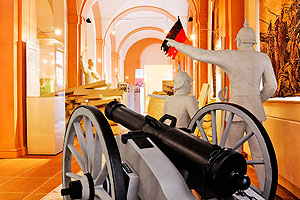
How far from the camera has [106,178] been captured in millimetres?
1827

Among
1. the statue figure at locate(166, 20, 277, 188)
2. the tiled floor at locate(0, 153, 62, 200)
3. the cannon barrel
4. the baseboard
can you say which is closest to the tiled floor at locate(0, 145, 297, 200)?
the tiled floor at locate(0, 153, 62, 200)

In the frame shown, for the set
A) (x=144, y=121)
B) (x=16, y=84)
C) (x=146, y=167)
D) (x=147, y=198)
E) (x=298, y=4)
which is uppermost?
(x=298, y=4)

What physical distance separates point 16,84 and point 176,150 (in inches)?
185

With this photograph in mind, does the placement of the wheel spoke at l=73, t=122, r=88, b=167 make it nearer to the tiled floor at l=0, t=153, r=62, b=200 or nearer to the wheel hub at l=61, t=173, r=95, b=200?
the wheel hub at l=61, t=173, r=95, b=200

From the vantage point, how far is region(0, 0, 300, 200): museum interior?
1.50m

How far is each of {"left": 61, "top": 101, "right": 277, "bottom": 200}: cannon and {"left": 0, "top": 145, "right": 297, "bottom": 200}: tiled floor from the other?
5.51 feet

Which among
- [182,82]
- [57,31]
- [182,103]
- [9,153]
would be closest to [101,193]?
[182,103]

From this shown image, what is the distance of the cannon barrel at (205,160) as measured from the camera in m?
1.27

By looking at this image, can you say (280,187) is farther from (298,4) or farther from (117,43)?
(117,43)

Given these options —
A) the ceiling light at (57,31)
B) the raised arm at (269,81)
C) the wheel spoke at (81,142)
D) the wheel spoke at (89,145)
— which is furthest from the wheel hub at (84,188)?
the ceiling light at (57,31)

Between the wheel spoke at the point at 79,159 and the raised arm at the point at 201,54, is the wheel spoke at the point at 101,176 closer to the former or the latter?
the wheel spoke at the point at 79,159

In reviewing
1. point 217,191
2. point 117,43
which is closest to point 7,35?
point 217,191

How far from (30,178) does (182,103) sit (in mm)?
2334

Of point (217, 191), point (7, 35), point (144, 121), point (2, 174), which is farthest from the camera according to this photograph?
point (7, 35)
